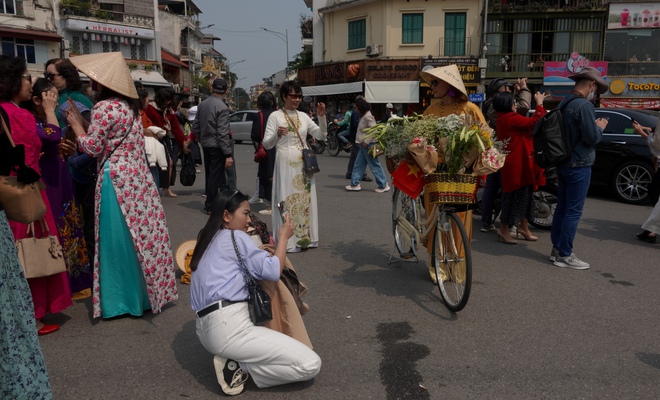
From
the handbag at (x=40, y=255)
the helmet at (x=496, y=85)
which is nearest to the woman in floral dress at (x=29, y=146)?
the handbag at (x=40, y=255)

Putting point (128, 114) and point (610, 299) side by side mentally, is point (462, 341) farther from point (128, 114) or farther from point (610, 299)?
point (128, 114)

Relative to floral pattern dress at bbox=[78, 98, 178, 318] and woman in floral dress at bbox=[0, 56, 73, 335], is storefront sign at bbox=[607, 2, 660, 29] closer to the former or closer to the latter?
floral pattern dress at bbox=[78, 98, 178, 318]

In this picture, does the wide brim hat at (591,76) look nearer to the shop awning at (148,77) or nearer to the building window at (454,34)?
the building window at (454,34)

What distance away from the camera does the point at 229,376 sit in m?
3.35

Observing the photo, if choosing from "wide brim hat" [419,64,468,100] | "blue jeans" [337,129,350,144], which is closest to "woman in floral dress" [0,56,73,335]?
Answer: "wide brim hat" [419,64,468,100]

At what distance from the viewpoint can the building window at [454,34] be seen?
29.3 m

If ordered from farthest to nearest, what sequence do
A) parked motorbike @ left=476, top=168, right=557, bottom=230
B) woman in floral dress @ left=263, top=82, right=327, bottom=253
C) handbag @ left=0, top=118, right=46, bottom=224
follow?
parked motorbike @ left=476, top=168, right=557, bottom=230, woman in floral dress @ left=263, top=82, right=327, bottom=253, handbag @ left=0, top=118, right=46, bottom=224

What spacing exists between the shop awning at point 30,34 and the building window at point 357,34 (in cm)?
2010

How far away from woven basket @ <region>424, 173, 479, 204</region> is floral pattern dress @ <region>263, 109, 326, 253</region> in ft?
7.69

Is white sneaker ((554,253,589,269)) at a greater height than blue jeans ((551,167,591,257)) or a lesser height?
lesser

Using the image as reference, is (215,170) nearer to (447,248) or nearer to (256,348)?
(447,248)

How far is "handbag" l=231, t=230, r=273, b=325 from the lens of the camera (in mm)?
3342

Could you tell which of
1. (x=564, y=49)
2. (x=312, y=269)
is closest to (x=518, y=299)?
(x=312, y=269)

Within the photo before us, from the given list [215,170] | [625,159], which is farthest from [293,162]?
[625,159]
